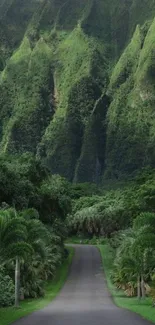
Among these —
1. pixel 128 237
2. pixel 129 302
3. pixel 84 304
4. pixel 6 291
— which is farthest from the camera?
pixel 128 237

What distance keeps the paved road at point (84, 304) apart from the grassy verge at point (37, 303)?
23.7 inches

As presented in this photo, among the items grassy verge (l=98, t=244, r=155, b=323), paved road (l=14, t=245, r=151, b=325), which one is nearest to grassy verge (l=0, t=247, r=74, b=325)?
paved road (l=14, t=245, r=151, b=325)

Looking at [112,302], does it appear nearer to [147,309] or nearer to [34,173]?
[147,309]

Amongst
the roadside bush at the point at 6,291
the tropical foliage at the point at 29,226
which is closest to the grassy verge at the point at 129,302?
the tropical foliage at the point at 29,226

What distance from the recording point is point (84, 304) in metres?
37.6

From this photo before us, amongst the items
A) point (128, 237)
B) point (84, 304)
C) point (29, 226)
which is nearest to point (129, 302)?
point (84, 304)

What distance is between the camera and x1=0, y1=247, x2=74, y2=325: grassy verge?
28673 millimetres

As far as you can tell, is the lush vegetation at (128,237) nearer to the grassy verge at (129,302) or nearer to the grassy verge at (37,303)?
the grassy verge at (129,302)

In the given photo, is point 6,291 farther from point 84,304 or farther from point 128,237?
point 128,237

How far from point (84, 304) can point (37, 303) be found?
3141 mm

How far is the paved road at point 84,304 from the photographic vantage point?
84.2 feet

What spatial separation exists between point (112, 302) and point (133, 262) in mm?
3127

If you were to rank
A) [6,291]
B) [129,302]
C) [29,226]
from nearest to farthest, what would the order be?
[6,291] → [29,226] → [129,302]

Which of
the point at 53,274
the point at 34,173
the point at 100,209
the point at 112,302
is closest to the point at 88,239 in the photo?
the point at 100,209
